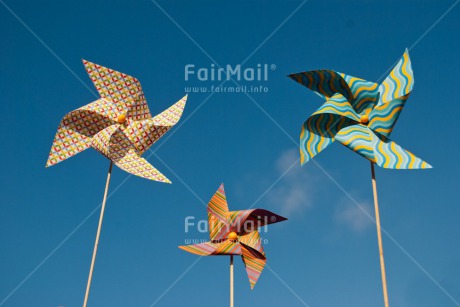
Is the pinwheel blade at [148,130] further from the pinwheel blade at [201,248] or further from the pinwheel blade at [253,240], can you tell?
the pinwheel blade at [253,240]

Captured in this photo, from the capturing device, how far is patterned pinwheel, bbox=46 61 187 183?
7.27m

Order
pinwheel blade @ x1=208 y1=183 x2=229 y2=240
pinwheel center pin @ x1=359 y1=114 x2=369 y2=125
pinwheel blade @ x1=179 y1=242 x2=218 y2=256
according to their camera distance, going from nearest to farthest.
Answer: pinwheel center pin @ x1=359 y1=114 x2=369 y2=125 < pinwheel blade @ x1=179 y1=242 x2=218 y2=256 < pinwheel blade @ x1=208 y1=183 x2=229 y2=240

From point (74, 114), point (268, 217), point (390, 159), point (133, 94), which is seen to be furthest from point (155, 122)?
point (390, 159)

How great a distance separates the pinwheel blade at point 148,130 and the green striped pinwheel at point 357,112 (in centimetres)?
176

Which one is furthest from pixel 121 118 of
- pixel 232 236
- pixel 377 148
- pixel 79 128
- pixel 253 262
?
pixel 377 148

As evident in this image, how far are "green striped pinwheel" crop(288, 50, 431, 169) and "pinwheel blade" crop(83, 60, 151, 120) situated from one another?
206cm

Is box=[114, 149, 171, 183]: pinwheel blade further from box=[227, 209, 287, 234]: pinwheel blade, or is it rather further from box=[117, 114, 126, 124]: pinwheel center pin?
box=[227, 209, 287, 234]: pinwheel blade

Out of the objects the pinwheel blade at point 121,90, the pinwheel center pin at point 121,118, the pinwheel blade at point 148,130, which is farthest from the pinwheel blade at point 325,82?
the pinwheel center pin at point 121,118

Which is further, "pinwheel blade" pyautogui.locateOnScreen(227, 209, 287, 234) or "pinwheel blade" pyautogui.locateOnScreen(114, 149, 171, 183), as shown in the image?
"pinwheel blade" pyautogui.locateOnScreen(227, 209, 287, 234)

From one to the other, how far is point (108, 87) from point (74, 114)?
554 millimetres

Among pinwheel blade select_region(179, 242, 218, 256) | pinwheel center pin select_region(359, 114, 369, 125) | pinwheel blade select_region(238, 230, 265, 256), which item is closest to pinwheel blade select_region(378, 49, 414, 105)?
pinwheel center pin select_region(359, 114, 369, 125)

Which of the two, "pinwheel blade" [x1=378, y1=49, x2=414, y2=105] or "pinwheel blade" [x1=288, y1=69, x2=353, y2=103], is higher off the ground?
"pinwheel blade" [x1=378, y1=49, x2=414, y2=105]

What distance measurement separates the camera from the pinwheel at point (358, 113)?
6281 mm

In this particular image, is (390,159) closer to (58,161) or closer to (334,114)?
(334,114)
